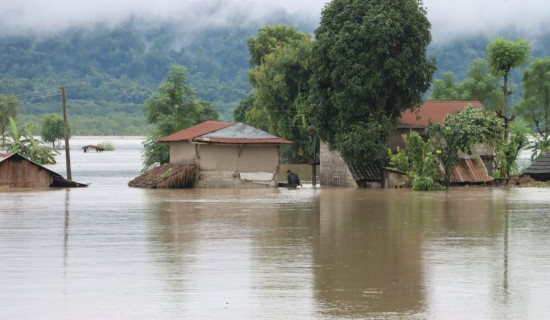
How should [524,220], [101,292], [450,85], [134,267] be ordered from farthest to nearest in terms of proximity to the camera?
[450,85] < [524,220] < [134,267] < [101,292]

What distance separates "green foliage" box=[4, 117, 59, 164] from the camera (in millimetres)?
74438

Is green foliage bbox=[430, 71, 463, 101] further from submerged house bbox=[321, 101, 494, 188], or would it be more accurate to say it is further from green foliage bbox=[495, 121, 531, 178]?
green foliage bbox=[495, 121, 531, 178]

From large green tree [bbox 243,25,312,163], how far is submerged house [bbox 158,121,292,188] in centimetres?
2188

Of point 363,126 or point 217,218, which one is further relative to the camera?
point 363,126

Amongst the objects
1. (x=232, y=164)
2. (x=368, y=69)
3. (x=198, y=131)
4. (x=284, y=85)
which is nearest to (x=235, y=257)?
(x=368, y=69)

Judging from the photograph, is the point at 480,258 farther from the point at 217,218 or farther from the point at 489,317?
the point at 217,218

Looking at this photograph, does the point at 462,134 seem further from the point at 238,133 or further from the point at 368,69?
the point at 238,133

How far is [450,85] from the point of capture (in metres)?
103

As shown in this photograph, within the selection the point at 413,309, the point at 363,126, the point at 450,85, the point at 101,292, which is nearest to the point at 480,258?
the point at 413,309

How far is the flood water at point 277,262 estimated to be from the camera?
1260 cm

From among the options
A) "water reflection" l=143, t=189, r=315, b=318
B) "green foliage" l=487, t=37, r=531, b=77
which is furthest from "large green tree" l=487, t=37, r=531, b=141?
"water reflection" l=143, t=189, r=315, b=318

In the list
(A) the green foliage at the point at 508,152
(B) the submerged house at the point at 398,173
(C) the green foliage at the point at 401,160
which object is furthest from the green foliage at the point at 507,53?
(C) the green foliage at the point at 401,160

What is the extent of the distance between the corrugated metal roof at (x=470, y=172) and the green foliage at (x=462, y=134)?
1.25 m

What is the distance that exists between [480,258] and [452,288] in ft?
11.4
